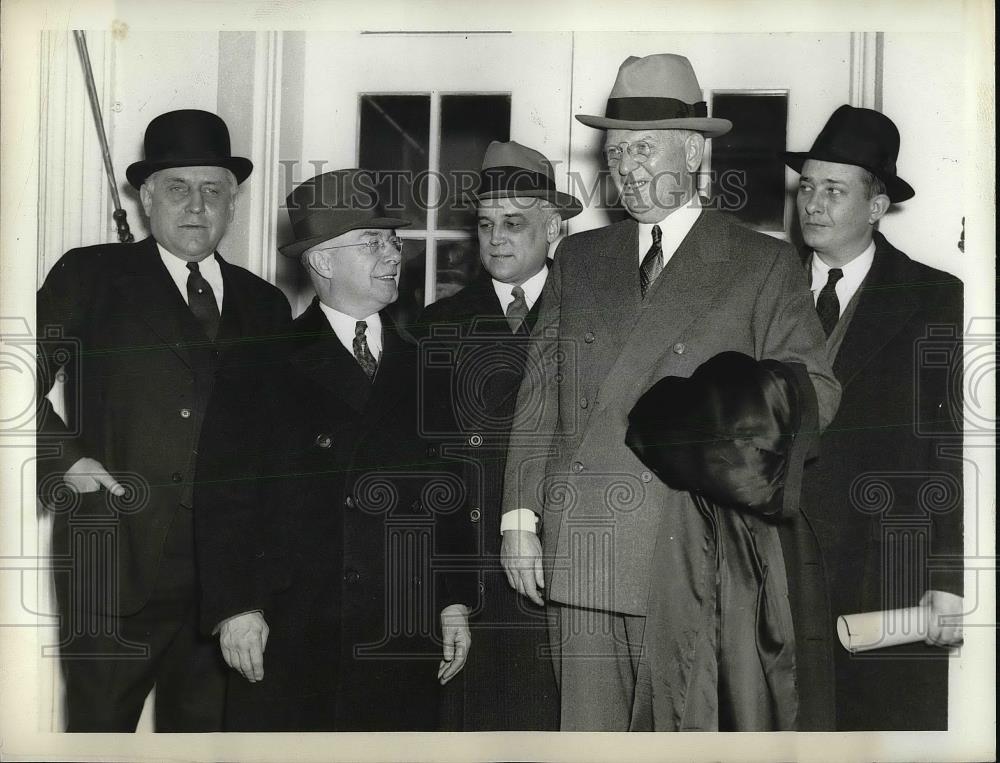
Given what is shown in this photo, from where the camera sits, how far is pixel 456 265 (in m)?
2.60

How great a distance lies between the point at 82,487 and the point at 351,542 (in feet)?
2.34

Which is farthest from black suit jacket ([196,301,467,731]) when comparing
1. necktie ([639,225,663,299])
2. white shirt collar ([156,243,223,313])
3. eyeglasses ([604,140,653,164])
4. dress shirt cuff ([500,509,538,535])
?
eyeglasses ([604,140,653,164])

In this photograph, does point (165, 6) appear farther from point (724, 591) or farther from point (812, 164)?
point (724, 591)

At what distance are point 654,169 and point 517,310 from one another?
490mm

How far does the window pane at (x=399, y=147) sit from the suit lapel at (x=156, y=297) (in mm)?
576

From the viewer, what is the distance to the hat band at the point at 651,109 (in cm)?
255

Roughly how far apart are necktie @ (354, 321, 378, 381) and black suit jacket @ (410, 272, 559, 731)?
0.13m

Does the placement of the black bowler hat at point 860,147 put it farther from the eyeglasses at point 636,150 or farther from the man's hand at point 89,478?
the man's hand at point 89,478

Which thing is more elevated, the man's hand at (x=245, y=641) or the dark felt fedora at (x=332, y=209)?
the dark felt fedora at (x=332, y=209)

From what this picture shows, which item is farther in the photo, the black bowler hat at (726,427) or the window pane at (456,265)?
the window pane at (456,265)

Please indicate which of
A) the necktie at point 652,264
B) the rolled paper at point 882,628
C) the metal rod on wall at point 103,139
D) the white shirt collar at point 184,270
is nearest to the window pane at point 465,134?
the necktie at point 652,264

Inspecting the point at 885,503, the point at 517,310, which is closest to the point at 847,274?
the point at 885,503

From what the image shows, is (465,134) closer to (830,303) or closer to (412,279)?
(412,279)

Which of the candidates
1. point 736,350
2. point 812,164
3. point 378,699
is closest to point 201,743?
point 378,699
